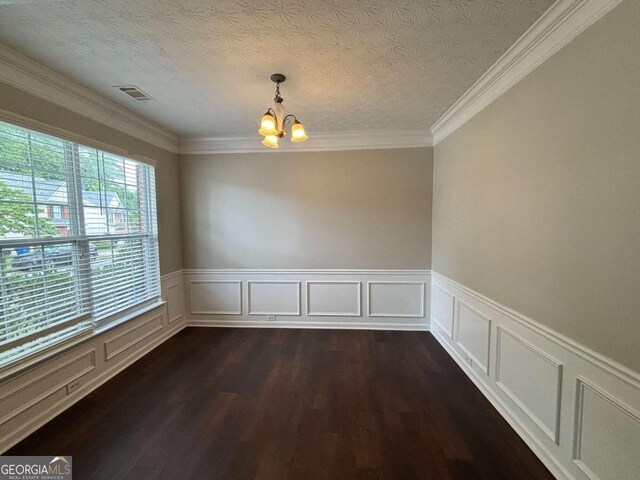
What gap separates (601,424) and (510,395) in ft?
2.38

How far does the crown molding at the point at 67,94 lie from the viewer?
5.97 ft

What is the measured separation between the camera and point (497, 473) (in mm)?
1605

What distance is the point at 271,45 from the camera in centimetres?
Result: 173

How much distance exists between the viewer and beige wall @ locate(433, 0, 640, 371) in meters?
1.17

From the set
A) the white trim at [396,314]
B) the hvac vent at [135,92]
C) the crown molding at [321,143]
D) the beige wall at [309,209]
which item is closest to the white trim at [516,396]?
the white trim at [396,314]

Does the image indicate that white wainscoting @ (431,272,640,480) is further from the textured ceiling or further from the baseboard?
the baseboard

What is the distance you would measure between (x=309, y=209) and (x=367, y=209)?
821 mm

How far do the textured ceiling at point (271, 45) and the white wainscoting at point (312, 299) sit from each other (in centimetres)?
222

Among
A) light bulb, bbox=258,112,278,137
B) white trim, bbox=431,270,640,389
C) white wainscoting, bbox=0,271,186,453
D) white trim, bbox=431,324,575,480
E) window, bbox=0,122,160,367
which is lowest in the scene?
white trim, bbox=431,324,575,480

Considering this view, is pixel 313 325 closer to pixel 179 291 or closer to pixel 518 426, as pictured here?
pixel 179 291

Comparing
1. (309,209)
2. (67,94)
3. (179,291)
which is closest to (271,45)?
(67,94)

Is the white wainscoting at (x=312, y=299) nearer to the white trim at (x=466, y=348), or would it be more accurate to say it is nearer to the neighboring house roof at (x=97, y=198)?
the white trim at (x=466, y=348)

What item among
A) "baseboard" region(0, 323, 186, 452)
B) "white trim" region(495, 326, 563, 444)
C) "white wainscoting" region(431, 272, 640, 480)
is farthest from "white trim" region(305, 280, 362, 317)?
"baseboard" region(0, 323, 186, 452)

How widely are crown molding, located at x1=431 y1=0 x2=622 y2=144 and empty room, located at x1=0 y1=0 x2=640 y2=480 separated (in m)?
0.01
